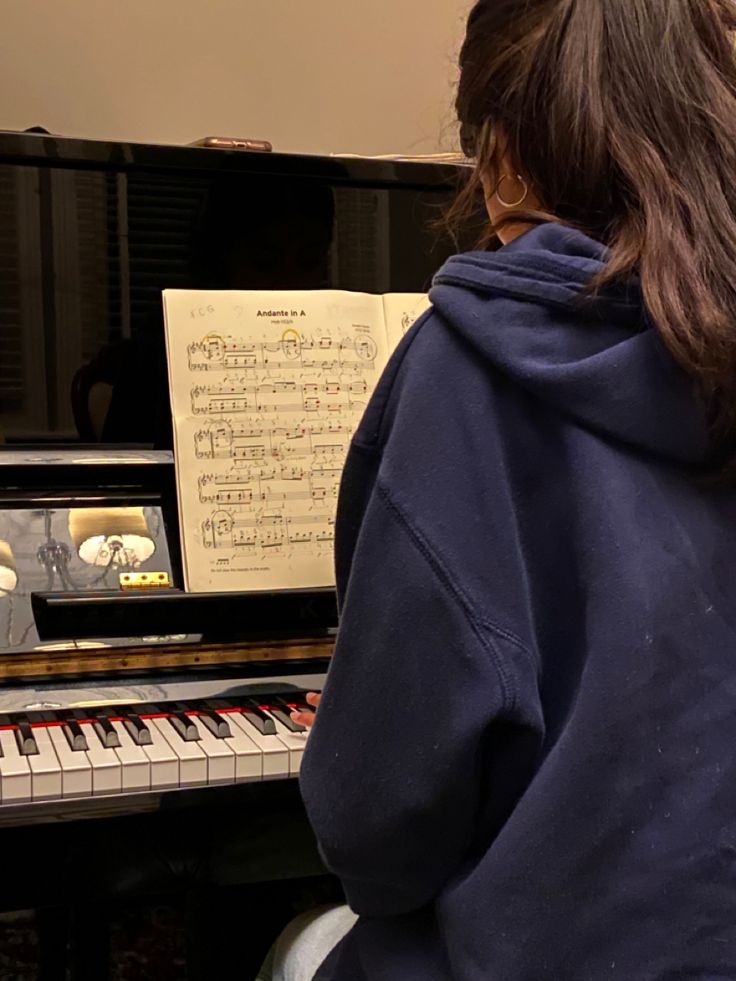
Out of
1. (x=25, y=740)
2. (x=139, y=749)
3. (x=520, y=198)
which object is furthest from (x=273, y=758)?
(x=520, y=198)

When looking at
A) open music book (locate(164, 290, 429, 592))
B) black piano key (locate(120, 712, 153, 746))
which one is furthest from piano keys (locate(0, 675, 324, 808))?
Answer: open music book (locate(164, 290, 429, 592))

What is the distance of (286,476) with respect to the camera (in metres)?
1.38

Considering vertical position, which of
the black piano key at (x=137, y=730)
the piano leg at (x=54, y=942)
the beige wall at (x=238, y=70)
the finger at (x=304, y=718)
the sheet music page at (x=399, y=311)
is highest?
the beige wall at (x=238, y=70)

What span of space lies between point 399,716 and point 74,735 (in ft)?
1.74

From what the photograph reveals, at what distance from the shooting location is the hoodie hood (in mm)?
682

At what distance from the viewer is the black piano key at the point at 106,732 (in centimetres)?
111

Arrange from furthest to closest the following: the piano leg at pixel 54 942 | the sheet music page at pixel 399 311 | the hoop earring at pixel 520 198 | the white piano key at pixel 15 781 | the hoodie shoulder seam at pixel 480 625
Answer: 1. the sheet music page at pixel 399 311
2. the piano leg at pixel 54 942
3. the white piano key at pixel 15 781
4. the hoop earring at pixel 520 198
5. the hoodie shoulder seam at pixel 480 625

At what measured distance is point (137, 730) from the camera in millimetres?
1146

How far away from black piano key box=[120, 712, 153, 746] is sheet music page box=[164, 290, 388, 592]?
0.62 ft

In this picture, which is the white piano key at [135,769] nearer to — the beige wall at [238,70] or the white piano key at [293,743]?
the white piano key at [293,743]

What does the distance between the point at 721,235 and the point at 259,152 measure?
3.00 feet

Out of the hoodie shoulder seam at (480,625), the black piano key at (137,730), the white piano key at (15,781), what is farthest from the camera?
the black piano key at (137,730)

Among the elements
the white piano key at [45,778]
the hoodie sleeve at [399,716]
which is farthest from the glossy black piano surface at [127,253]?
A: the hoodie sleeve at [399,716]

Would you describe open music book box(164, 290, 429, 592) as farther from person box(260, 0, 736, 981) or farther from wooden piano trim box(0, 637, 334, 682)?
person box(260, 0, 736, 981)
